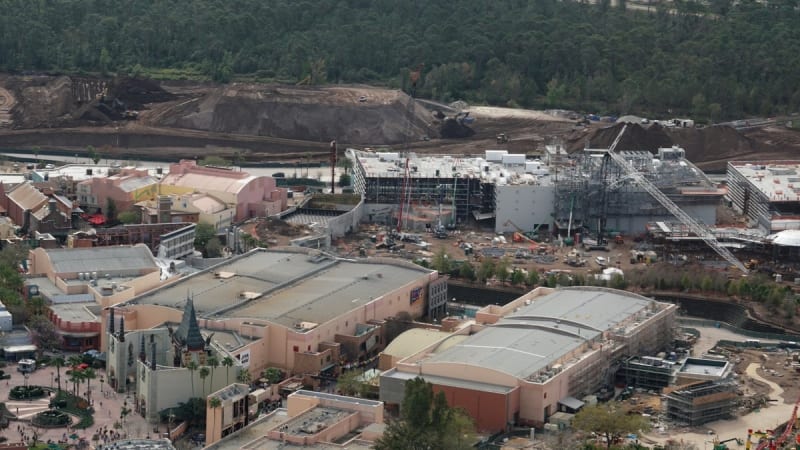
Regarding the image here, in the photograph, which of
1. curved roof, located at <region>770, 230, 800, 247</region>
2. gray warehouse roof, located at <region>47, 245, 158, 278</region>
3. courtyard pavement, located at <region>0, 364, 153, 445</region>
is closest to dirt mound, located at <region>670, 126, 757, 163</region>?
curved roof, located at <region>770, 230, 800, 247</region>

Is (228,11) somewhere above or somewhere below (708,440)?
above

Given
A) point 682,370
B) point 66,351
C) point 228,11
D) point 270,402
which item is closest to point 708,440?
point 682,370

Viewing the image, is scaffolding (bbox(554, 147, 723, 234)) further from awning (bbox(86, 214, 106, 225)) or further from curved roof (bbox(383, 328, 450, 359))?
curved roof (bbox(383, 328, 450, 359))

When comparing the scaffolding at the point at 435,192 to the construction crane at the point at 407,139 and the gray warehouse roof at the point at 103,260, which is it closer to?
the construction crane at the point at 407,139

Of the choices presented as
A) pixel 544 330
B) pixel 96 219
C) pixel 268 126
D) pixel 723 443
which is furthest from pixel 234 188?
pixel 723 443

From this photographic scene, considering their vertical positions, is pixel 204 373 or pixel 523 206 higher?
pixel 523 206

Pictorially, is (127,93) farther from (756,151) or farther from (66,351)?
(66,351)

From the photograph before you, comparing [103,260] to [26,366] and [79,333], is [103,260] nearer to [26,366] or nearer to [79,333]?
[79,333]
